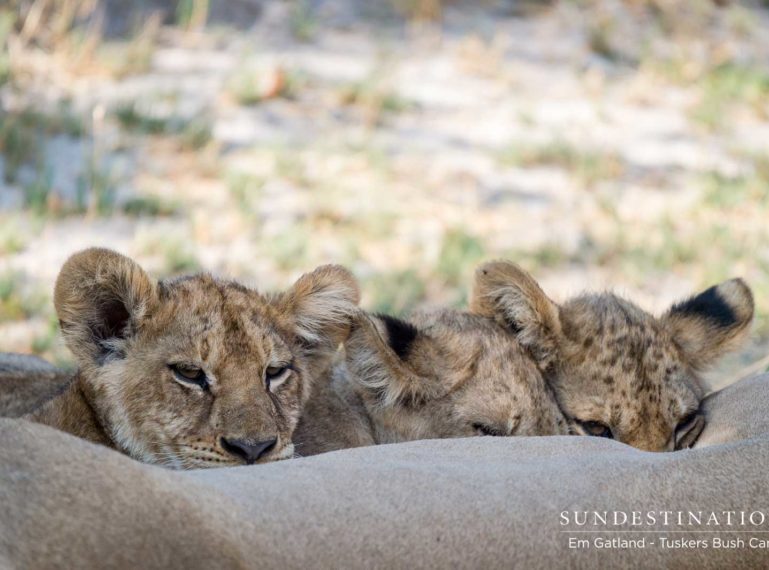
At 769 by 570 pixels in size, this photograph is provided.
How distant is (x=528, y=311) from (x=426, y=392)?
1.43ft

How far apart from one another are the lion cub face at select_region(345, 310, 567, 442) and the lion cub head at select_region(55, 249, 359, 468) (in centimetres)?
23

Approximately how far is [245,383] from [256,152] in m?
4.84

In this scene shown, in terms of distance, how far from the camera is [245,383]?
139 inches

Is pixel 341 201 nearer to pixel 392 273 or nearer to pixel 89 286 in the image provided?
pixel 392 273

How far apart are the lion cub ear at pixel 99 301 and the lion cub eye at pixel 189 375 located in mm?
208

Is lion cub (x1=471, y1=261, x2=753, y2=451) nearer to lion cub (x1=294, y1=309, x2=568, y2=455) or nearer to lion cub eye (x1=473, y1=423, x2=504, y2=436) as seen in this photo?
lion cub (x1=294, y1=309, x2=568, y2=455)

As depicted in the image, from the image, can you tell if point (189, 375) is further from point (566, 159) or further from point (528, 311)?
point (566, 159)

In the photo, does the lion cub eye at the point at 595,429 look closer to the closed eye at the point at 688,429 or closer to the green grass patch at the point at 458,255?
the closed eye at the point at 688,429

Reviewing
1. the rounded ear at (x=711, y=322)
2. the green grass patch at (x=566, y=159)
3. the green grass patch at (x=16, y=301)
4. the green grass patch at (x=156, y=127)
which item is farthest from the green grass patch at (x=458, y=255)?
the rounded ear at (x=711, y=322)


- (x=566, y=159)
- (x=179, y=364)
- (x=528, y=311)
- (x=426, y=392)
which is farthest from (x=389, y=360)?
(x=566, y=159)

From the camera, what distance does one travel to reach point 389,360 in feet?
12.4

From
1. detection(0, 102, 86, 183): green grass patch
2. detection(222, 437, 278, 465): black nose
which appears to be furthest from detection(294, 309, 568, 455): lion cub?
detection(0, 102, 86, 183): green grass patch

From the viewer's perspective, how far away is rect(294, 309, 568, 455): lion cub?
149 inches

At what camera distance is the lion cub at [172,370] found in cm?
348
